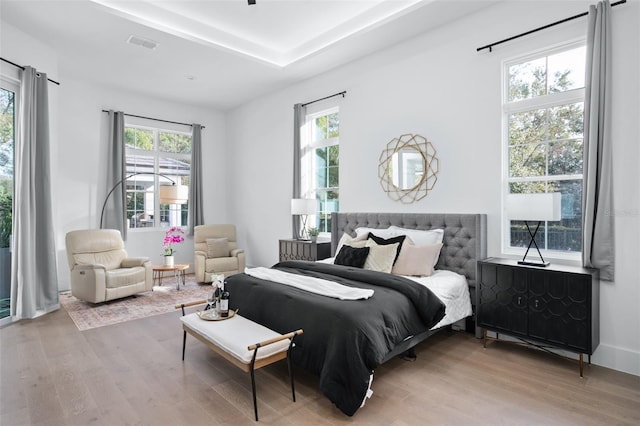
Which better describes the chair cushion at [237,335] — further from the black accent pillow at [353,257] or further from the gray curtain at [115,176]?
the gray curtain at [115,176]

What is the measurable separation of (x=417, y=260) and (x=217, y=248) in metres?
3.74

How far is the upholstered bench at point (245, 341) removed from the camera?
2.28 m

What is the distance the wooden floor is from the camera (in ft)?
7.32

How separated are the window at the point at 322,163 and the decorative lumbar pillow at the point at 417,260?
1.94 meters

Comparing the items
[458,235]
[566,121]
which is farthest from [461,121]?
[458,235]

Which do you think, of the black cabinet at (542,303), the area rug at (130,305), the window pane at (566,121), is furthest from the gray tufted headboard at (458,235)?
the area rug at (130,305)

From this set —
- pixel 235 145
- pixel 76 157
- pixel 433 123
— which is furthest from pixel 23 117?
pixel 433 123

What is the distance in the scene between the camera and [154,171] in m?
6.80

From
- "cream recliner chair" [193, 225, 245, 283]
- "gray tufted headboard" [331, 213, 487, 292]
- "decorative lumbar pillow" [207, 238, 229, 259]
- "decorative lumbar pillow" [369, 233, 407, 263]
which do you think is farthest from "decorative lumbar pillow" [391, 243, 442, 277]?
"decorative lumbar pillow" [207, 238, 229, 259]

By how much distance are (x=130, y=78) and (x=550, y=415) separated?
649 centimetres

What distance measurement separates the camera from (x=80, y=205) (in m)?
5.87

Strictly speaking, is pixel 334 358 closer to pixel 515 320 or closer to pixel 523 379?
pixel 523 379

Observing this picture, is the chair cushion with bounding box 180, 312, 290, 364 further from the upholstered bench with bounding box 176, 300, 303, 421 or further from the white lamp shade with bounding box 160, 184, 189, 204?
the white lamp shade with bounding box 160, 184, 189, 204

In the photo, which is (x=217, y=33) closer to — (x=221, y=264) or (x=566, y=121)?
(x=221, y=264)
